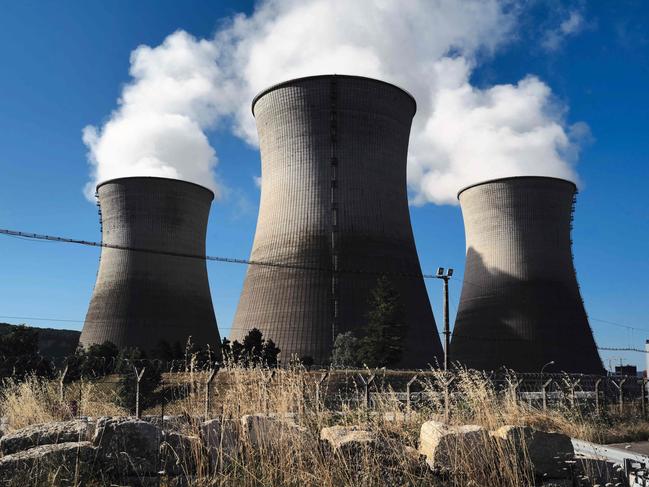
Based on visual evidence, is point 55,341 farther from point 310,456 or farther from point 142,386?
point 310,456

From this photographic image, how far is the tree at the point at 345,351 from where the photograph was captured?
22.4m

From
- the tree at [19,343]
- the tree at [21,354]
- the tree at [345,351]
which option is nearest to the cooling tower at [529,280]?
the tree at [345,351]

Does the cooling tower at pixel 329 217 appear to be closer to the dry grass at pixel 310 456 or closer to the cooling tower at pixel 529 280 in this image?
the cooling tower at pixel 529 280

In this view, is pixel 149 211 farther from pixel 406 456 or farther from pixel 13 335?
pixel 406 456

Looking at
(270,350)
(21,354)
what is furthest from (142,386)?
(21,354)

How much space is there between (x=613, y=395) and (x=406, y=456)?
1260 cm

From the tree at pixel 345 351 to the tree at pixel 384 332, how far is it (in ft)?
0.81

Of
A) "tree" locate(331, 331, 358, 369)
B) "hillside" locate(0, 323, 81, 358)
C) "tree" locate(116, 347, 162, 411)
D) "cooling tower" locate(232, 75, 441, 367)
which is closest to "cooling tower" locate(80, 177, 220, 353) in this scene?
"cooling tower" locate(232, 75, 441, 367)

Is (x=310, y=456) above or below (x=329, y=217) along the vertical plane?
below

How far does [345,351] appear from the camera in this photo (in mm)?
22828

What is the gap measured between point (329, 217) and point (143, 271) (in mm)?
10119

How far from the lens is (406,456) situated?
444 centimetres

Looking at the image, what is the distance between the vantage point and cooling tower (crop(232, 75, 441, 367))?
24.2 m

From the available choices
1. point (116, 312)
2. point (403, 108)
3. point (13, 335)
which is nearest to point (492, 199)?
point (403, 108)
